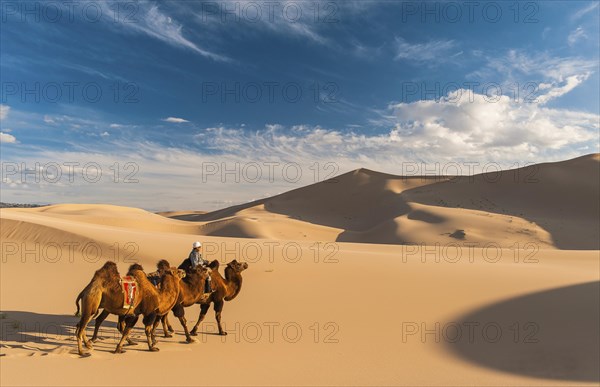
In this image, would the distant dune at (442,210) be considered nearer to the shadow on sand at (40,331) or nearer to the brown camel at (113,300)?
the shadow on sand at (40,331)

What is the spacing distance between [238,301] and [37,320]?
4743mm

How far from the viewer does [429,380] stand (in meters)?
5.91

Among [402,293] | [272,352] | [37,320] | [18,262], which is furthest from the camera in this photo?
[18,262]

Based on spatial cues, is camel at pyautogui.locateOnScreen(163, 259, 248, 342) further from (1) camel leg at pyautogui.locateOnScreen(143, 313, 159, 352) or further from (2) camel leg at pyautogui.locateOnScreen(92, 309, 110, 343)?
(2) camel leg at pyautogui.locateOnScreen(92, 309, 110, 343)

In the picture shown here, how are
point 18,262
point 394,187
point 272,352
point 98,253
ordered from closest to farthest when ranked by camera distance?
1. point 272,352
2. point 18,262
3. point 98,253
4. point 394,187

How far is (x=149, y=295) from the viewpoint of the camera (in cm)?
722

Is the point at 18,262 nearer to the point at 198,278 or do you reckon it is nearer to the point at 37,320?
the point at 37,320

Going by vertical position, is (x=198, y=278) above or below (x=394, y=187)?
below

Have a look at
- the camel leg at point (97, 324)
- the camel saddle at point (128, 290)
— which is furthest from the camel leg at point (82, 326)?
the camel leg at point (97, 324)

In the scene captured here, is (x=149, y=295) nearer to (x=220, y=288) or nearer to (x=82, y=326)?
(x=82, y=326)

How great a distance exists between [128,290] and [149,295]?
1.44 ft

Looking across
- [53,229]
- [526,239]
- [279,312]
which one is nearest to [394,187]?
[526,239]

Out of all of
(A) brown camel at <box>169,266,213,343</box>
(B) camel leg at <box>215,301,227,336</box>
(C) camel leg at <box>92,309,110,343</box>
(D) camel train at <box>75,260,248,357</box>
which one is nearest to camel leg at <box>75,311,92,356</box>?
(D) camel train at <box>75,260,248,357</box>

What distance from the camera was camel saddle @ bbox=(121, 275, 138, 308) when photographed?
22.4 ft
